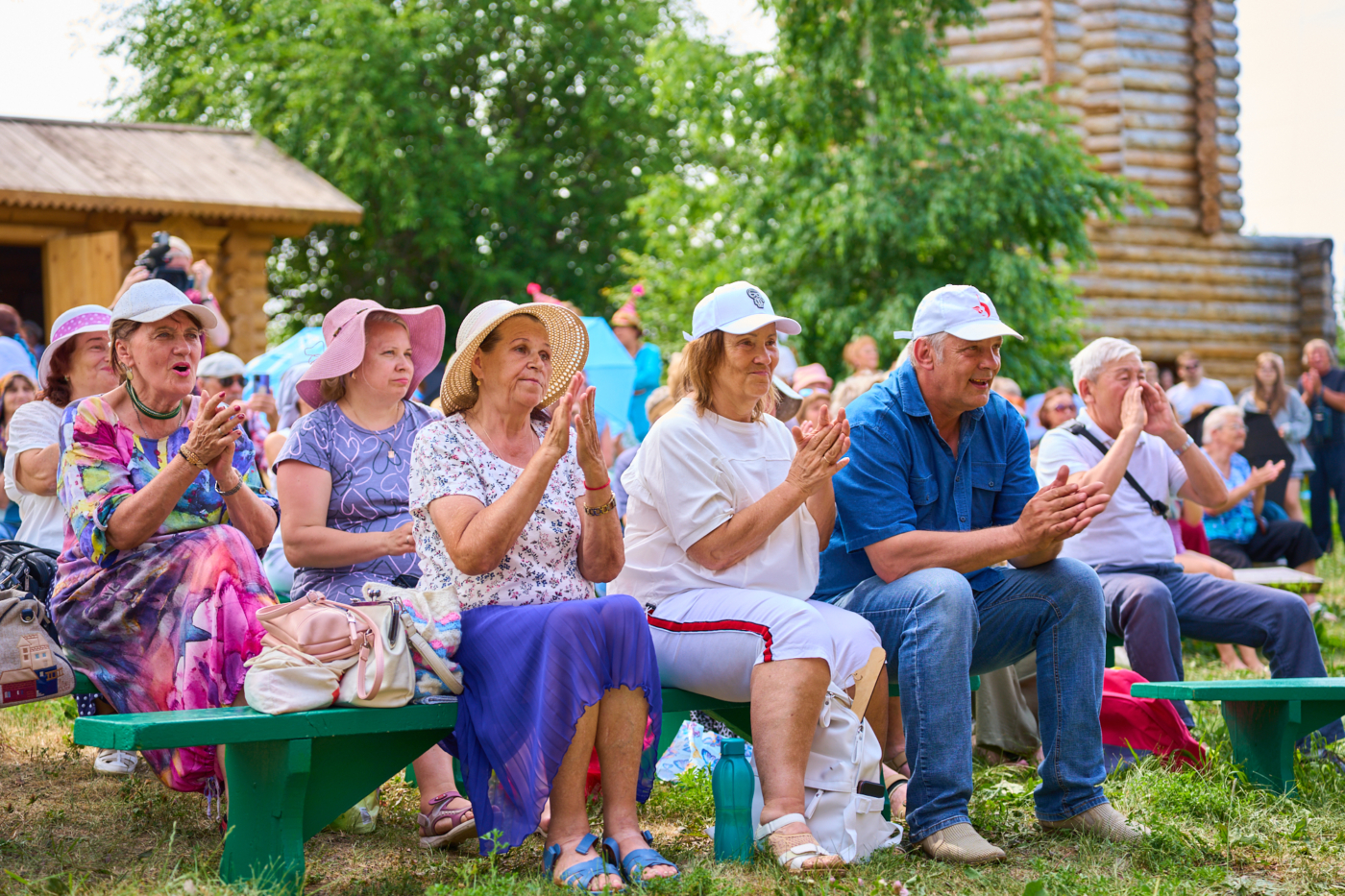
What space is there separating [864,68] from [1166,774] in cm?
975

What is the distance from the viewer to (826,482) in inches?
146

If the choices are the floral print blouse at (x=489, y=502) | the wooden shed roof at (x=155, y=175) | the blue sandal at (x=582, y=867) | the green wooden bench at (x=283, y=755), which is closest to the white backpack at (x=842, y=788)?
the blue sandal at (x=582, y=867)

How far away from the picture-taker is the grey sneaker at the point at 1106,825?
11.4 ft

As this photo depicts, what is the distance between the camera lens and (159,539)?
3.60m

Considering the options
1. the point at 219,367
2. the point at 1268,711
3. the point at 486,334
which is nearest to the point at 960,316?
the point at 486,334

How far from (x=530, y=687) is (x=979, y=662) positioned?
1.48 m

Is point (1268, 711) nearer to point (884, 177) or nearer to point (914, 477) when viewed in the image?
point (914, 477)

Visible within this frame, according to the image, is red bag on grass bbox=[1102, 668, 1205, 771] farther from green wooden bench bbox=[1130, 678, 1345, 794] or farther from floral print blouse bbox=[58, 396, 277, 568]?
floral print blouse bbox=[58, 396, 277, 568]

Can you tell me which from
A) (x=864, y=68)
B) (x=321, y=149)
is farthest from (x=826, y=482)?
(x=321, y=149)

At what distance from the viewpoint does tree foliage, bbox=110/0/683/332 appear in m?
19.4

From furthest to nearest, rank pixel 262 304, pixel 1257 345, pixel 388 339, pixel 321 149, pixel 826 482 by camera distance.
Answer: pixel 321 149, pixel 1257 345, pixel 262 304, pixel 388 339, pixel 826 482

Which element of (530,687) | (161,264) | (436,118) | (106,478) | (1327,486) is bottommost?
(1327,486)

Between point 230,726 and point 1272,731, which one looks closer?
point 230,726

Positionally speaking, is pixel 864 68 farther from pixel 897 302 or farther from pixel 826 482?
pixel 826 482
